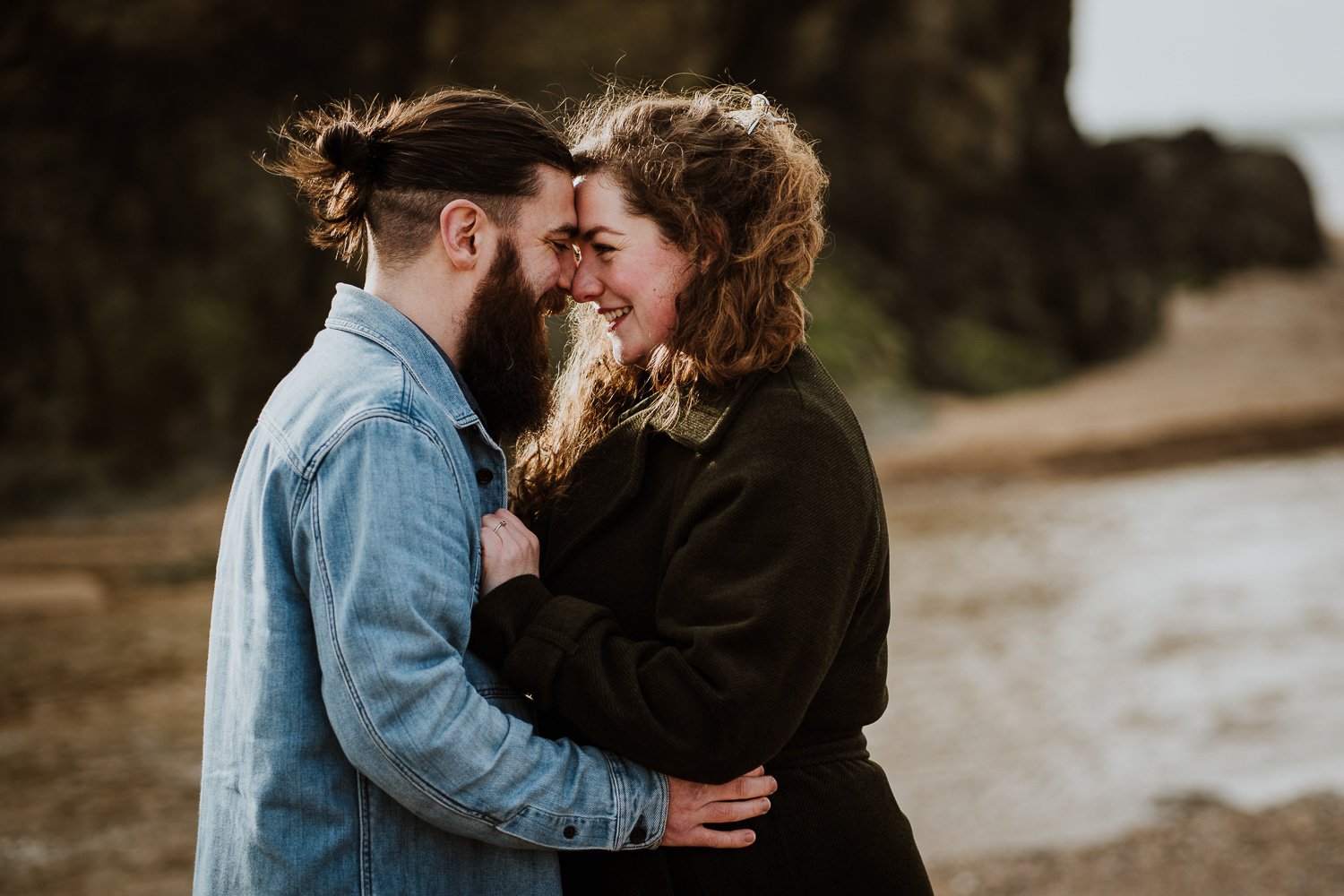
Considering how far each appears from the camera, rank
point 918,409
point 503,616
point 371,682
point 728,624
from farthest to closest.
A: point 918,409 → point 503,616 → point 728,624 → point 371,682

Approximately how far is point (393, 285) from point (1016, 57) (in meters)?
21.9

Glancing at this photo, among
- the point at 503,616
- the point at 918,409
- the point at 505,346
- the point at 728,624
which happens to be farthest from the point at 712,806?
the point at 918,409

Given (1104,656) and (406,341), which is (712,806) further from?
(1104,656)

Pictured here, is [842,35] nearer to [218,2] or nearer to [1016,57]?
[1016,57]

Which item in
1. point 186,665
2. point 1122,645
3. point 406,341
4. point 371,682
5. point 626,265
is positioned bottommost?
point 371,682

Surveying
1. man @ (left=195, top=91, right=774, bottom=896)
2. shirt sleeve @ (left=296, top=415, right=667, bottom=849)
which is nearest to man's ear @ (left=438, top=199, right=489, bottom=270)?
man @ (left=195, top=91, right=774, bottom=896)

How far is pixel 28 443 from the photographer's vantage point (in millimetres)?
13086

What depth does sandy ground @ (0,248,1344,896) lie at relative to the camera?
525cm

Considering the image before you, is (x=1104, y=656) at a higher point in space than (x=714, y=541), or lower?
higher

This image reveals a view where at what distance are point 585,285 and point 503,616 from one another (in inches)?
25.2

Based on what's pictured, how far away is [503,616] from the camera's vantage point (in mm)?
2092

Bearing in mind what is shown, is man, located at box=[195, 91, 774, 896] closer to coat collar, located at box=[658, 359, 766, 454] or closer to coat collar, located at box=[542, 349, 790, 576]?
coat collar, located at box=[542, 349, 790, 576]

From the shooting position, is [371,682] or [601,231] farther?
[601,231]

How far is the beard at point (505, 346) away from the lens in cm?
223
